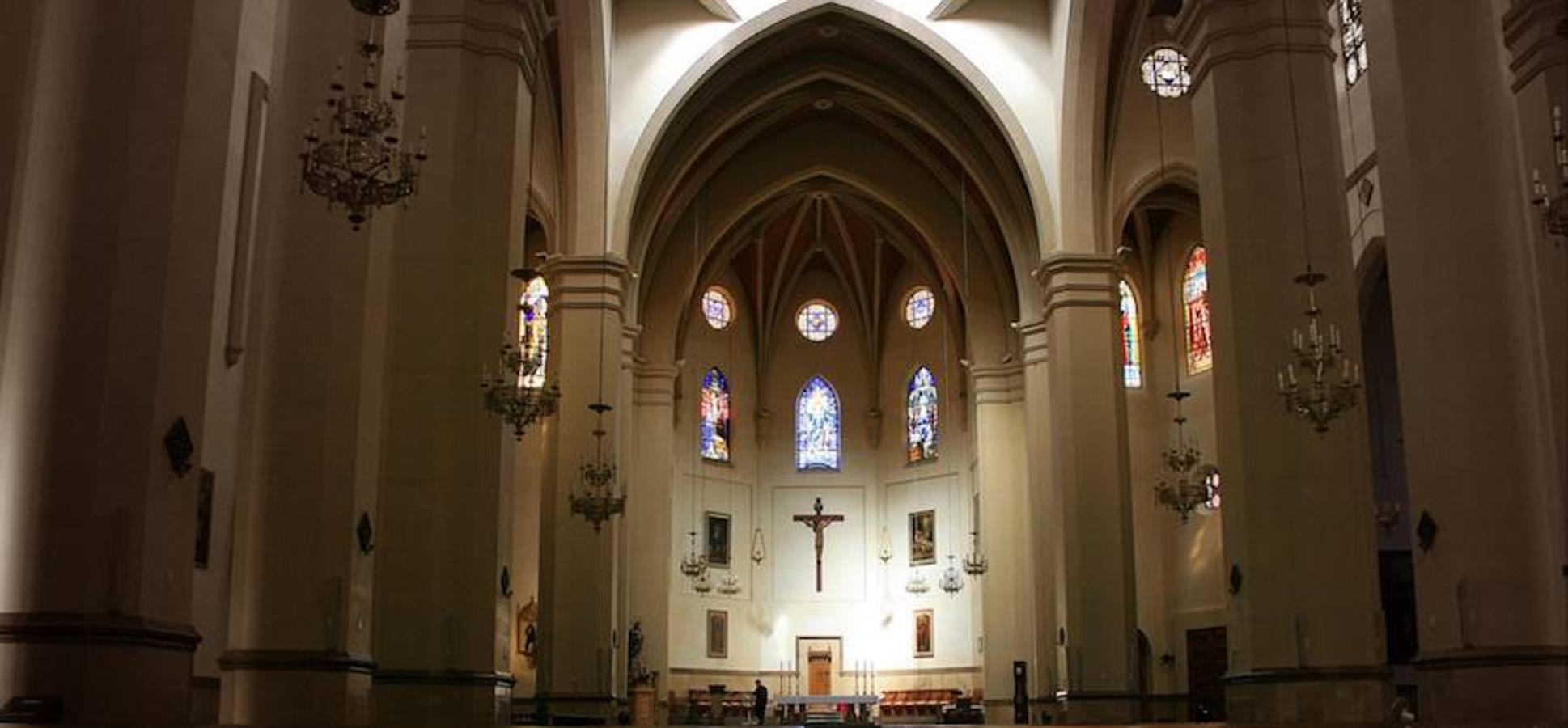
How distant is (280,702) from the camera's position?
9.17 metres

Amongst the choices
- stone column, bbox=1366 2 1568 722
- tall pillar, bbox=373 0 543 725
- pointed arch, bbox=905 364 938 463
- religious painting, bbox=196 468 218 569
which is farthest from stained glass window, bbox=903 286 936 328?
religious painting, bbox=196 468 218 569

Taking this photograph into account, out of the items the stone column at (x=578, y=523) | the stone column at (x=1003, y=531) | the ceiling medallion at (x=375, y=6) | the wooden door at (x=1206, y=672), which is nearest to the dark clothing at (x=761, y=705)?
the stone column at (x=1003, y=531)

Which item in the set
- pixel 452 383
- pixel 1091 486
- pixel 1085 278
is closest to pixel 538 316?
pixel 1085 278

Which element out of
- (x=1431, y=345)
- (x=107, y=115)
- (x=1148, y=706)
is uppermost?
(x=107, y=115)

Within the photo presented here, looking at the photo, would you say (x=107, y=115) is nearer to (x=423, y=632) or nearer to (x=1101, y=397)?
(x=423, y=632)

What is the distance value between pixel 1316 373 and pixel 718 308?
25.0 m

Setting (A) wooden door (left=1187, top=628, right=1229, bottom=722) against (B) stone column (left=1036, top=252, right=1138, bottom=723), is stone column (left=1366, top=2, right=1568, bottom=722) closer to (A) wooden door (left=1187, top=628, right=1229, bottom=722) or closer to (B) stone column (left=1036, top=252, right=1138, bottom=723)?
(B) stone column (left=1036, top=252, right=1138, bottom=723)

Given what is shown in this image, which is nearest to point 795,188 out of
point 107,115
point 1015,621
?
point 1015,621

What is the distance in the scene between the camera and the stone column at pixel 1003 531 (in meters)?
28.3

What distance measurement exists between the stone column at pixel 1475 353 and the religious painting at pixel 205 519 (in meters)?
8.33

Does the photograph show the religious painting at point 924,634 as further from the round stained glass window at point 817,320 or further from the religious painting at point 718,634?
the round stained glass window at point 817,320

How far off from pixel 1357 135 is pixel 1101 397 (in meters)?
5.45

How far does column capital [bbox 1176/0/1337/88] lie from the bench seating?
21387mm

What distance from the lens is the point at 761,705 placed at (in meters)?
31.1
